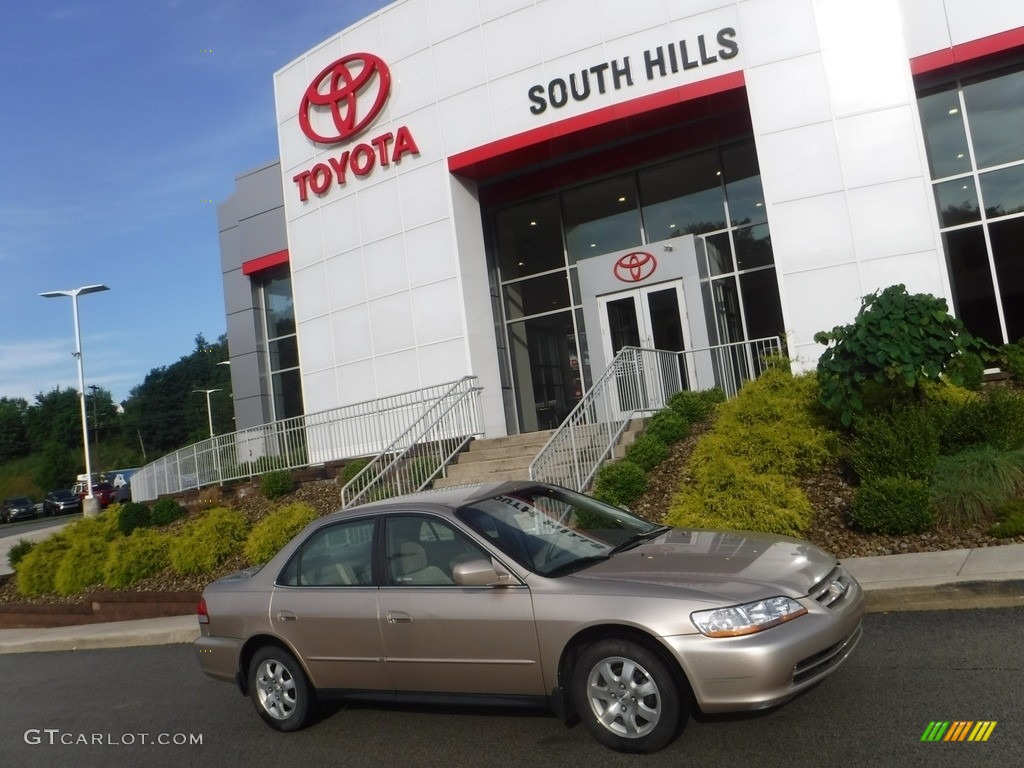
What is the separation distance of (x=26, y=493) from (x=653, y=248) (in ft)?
259

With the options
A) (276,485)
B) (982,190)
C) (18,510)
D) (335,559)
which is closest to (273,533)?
(276,485)

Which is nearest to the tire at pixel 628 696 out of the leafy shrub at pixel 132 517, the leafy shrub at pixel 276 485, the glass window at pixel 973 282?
the glass window at pixel 973 282

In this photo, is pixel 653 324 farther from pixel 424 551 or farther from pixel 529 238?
pixel 424 551

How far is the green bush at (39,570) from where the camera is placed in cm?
1577

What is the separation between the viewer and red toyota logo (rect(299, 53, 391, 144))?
18.4 meters

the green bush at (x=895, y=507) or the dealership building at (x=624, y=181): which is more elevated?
the dealership building at (x=624, y=181)

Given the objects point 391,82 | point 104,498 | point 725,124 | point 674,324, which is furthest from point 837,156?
point 104,498

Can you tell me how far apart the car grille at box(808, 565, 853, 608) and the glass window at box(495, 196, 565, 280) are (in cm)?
1480

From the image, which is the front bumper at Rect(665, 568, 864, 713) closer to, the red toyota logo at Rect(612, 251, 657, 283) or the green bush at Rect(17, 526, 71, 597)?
the red toyota logo at Rect(612, 251, 657, 283)

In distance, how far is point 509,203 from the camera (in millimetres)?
19969

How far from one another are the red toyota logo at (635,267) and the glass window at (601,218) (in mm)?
1132

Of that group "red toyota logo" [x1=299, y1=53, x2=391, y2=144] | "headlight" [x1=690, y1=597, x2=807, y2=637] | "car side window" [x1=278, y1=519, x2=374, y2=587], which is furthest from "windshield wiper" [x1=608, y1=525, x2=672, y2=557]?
"red toyota logo" [x1=299, y1=53, x2=391, y2=144]

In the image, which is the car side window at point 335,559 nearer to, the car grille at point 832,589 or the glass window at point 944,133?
the car grille at point 832,589

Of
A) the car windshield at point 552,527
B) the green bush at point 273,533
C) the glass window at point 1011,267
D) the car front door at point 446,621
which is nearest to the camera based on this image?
the car front door at point 446,621
